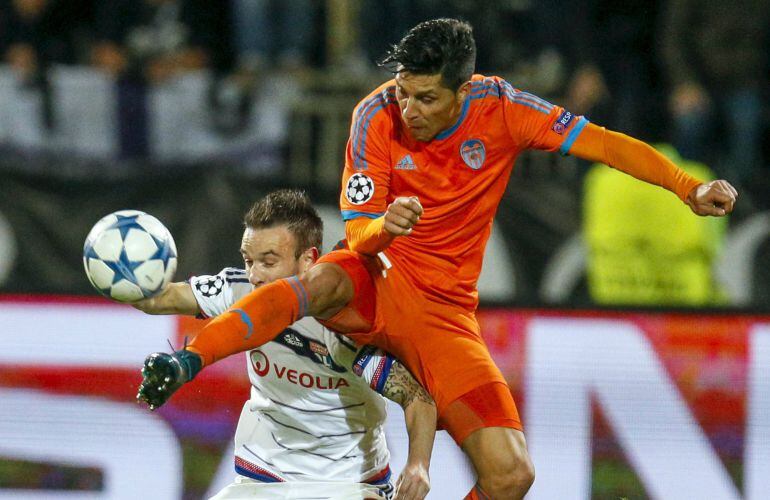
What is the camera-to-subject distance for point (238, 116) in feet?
24.5

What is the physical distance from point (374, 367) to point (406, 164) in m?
0.68

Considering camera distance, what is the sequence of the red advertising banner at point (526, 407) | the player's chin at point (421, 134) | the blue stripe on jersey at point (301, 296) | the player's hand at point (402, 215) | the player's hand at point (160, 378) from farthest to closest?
the red advertising banner at point (526, 407)
the player's chin at point (421, 134)
the blue stripe on jersey at point (301, 296)
the player's hand at point (402, 215)
the player's hand at point (160, 378)

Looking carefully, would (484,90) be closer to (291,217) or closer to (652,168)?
(652,168)

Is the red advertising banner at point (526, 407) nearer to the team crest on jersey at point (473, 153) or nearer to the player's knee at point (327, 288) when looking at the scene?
the team crest on jersey at point (473, 153)

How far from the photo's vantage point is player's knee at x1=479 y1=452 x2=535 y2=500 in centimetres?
396

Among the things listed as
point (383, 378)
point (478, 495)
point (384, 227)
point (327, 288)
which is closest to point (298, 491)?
point (383, 378)

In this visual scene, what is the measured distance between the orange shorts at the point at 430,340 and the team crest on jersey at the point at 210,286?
400mm

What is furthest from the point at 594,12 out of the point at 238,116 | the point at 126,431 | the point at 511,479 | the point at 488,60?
the point at 511,479

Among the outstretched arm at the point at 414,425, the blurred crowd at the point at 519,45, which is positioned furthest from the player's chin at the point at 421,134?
the blurred crowd at the point at 519,45

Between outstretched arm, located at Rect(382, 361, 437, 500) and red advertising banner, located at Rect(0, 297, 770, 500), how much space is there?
1.37 meters

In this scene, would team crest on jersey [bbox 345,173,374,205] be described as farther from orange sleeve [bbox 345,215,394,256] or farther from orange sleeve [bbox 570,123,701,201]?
orange sleeve [bbox 570,123,701,201]

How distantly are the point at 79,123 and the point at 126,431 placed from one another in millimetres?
2577

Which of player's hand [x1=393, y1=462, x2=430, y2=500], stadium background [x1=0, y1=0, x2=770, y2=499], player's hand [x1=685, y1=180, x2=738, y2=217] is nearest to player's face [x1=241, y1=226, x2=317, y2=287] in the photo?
player's hand [x1=393, y1=462, x2=430, y2=500]

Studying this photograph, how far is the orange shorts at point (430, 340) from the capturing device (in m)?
4.05
